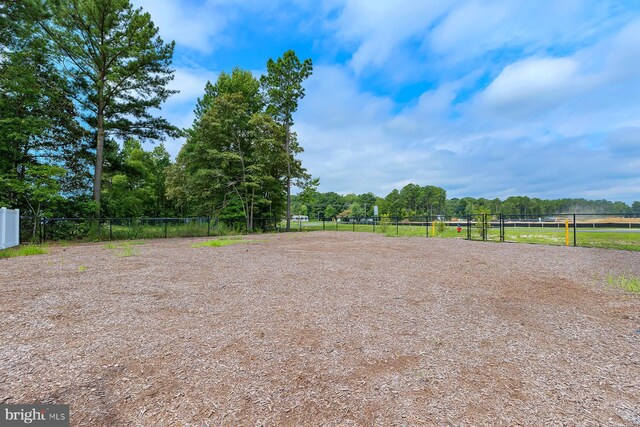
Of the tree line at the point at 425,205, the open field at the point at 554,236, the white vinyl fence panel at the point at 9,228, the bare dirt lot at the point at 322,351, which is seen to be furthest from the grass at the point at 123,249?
the tree line at the point at 425,205

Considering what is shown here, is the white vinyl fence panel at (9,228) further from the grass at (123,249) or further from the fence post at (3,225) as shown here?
the grass at (123,249)

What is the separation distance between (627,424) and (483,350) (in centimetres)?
97

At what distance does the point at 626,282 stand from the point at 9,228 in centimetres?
1663

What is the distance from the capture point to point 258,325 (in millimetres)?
3121

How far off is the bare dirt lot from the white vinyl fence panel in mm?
5921

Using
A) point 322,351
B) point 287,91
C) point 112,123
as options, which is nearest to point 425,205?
point 287,91

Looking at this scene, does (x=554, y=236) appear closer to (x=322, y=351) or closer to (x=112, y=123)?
(x=322, y=351)

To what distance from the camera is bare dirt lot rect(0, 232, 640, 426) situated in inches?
69.4

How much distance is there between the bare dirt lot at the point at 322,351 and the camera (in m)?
1.76

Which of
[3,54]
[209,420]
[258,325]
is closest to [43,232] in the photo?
[3,54]

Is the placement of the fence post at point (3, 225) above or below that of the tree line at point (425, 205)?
below

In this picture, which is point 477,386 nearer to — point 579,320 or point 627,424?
point 627,424

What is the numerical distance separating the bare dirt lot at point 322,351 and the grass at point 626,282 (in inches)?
10.8

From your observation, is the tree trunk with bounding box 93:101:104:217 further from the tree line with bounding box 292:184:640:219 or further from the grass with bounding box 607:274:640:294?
the tree line with bounding box 292:184:640:219
